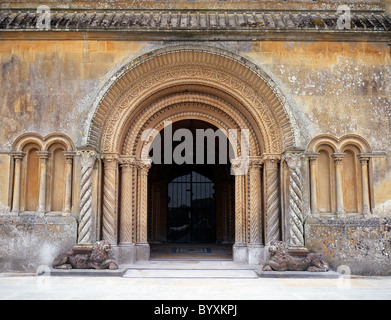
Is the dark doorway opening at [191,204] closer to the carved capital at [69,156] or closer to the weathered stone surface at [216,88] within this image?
the weathered stone surface at [216,88]

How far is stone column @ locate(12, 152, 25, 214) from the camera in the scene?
30.0 ft

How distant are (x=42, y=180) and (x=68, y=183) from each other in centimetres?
58

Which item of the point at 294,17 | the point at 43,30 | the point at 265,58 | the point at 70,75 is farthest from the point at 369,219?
the point at 43,30

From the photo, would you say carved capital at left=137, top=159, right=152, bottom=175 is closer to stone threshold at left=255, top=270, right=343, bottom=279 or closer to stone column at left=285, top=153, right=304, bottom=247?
stone column at left=285, top=153, right=304, bottom=247

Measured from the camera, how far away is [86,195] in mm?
8945

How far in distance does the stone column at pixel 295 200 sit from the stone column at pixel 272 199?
62 cm

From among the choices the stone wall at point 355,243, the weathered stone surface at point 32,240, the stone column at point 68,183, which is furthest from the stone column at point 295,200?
the stone column at point 68,183

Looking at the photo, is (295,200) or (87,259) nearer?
(87,259)

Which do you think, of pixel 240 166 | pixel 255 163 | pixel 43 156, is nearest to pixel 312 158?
pixel 255 163

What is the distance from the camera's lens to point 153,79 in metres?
9.86

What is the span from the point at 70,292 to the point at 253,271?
400cm

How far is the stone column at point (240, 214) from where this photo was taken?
10.2m

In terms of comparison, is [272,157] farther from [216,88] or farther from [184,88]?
[184,88]
